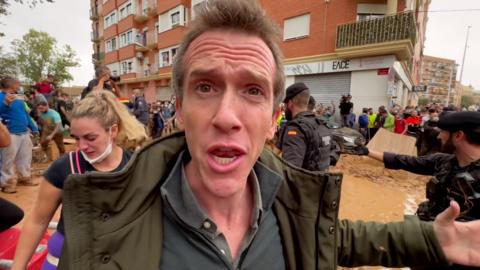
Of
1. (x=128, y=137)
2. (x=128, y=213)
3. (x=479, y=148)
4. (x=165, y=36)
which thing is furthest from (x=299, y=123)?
(x=165, y=36)

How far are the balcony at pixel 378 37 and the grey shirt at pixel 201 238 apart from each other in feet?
42.8

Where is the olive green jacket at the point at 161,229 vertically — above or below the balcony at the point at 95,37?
below

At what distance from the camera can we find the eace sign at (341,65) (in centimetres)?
1231

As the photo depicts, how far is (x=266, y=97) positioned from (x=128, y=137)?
1.48m

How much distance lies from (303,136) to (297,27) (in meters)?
14.2

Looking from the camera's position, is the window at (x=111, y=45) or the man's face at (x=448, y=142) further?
the window at (x=111, y=45)

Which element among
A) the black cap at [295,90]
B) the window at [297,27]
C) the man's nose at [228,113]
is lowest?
the man's nose at [228,113]

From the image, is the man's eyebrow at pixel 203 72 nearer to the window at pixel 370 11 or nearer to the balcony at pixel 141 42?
the window at pixel 370 11

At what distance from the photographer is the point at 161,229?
44.3 inches

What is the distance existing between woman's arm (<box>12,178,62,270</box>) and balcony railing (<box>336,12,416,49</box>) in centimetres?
1362

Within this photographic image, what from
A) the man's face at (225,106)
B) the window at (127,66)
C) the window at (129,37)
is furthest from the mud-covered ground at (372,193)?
the window at (129,37)

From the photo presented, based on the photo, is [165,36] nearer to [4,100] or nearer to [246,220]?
[4,100]

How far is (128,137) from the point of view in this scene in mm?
2266

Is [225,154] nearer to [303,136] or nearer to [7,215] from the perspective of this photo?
[7,215]
